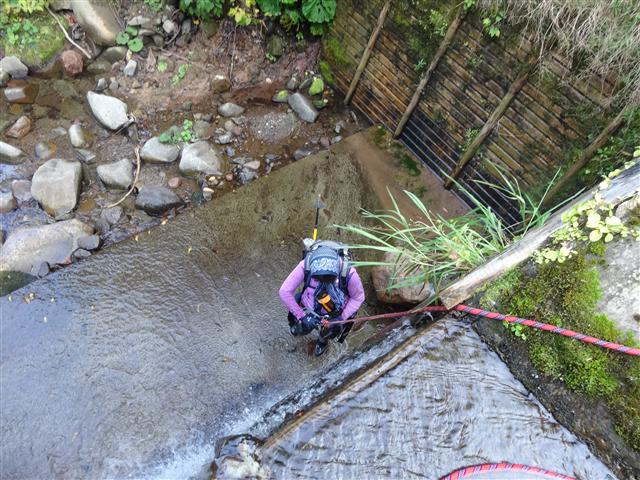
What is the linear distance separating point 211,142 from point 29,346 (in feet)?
11.1

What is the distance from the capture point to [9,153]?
519 centimetres

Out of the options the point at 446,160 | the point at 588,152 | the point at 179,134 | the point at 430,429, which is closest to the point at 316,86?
the point at 179,134

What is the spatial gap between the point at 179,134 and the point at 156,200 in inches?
48.8

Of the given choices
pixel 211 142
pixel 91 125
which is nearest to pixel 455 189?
pixel 211 142

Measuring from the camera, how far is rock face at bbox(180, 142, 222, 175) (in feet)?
17.6

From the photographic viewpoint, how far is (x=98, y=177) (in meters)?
5.26

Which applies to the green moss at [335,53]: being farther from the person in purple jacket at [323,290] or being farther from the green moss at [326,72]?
the person in purple jacket at [323,290]

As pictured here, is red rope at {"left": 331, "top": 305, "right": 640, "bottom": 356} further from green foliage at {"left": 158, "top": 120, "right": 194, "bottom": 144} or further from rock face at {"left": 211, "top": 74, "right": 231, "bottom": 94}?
rock face at {"left": 211, "top": 74, "right": 231, "bottom": 94}

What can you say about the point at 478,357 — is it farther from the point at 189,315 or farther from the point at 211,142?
the point at 211,142

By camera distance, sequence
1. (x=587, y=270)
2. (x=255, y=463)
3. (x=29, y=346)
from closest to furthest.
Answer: (x=255, y=463) → (x=587, y=270) → (x=29, y=346)

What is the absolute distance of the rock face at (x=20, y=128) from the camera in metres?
5.41

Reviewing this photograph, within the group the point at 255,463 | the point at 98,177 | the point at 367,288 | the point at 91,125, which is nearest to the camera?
the point at 255,463

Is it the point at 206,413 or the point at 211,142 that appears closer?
the point at 206,413

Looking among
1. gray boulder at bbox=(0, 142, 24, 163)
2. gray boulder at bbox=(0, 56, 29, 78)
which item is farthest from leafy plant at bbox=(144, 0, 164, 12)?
gray boulder at bbox=(0, 142, 24, 163)
